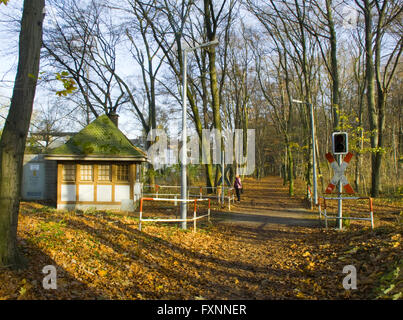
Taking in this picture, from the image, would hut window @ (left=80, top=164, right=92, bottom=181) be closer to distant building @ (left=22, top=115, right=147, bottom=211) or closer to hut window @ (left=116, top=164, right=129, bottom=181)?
distant building @ (left=22, top=115, right=147, bottom=211)

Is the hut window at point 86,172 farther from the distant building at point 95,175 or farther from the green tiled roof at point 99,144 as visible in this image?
the green tiled roof at point 99,144

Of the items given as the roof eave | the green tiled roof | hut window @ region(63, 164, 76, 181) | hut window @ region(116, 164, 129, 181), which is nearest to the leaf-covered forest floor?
the roof eave

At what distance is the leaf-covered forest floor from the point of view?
5.46m

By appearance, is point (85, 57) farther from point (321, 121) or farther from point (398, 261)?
point (321, 121)

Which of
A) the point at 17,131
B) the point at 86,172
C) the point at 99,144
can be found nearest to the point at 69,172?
the point at 86,172

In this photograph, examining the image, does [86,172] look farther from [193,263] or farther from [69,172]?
[193,263]

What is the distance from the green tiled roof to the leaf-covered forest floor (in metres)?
6.07

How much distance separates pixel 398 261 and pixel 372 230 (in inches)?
131

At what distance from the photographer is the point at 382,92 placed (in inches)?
799

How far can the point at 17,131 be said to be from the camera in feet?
18.8

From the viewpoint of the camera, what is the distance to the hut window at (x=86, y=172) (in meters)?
16.6

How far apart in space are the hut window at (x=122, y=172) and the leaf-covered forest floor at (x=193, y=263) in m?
5.90
